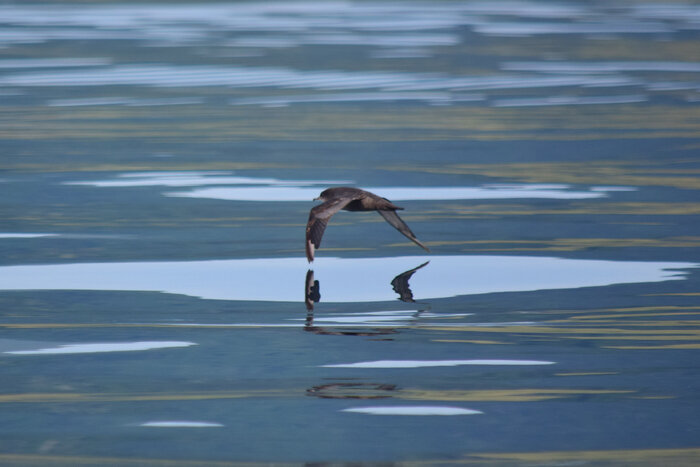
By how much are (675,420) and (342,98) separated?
49.3 feet

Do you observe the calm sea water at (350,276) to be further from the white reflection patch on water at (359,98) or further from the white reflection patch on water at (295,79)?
the white reflection patch on water at (295,79)

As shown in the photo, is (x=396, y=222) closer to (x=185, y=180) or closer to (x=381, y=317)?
(x=381, y=317)

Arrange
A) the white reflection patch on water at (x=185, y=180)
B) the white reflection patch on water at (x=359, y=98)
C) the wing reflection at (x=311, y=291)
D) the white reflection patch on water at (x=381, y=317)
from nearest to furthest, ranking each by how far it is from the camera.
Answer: the white reflection patch on water at (x=381, y=317) → the wing reflection at (x=311, y=291) → the white reflection patch on water at (x=185, y=180) → the white reflection patch on water at (x=359, y=98)

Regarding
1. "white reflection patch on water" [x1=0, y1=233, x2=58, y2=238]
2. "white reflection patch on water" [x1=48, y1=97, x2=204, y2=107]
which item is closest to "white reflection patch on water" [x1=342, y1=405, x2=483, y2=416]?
"white reflection patch on water" [x1=0, y1=233, x2=58, y2=238]

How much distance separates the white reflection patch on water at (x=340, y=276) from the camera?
8.71 metres

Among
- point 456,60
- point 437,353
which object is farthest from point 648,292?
point 456,60

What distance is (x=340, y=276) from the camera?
916 cm

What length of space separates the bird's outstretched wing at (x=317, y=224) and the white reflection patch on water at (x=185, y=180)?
4.25 m

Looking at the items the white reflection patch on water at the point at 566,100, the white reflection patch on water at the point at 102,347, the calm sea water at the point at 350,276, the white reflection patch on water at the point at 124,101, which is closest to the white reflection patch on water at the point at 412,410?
the calm sea water at the point at 350,276

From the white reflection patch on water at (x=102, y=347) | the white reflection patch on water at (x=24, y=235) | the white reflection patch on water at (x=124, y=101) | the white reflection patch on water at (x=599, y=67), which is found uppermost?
the white reflection patch on water at (x=599, y=67)

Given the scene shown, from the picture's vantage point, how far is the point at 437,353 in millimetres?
7199

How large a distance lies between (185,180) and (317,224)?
5120mm

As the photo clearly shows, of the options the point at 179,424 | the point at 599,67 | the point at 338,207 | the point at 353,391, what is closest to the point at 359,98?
the point at 599,67

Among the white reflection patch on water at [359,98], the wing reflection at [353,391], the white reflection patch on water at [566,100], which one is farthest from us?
the white reflection patch on water at [359,98]
